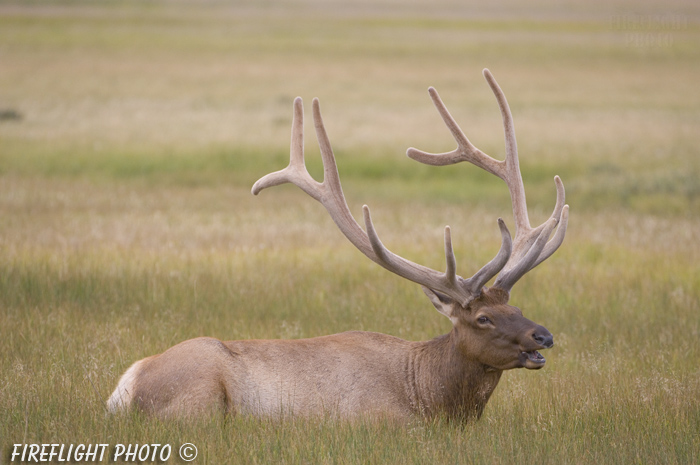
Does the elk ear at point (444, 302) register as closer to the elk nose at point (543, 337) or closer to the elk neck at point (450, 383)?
the elk neck at point (450, 383)

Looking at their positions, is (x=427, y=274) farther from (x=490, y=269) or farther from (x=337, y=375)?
(x=337, y=375)

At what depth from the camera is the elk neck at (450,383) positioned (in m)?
5.68

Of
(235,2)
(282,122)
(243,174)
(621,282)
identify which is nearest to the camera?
(621,282)

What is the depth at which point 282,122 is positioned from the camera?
30.2m

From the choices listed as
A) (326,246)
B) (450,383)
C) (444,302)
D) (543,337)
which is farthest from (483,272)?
(326,246)

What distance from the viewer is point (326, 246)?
40.4 ft

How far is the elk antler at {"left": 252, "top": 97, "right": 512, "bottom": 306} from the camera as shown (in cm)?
557

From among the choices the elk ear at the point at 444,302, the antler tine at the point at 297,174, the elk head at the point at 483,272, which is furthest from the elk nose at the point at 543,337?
the antler tine at the point at 297,174

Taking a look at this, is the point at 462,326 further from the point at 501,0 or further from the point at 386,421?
the point at 501,0

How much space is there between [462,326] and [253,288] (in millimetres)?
4115

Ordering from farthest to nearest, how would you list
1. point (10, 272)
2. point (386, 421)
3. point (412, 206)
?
point (412, 206)
point (10, 272)
point (386, 421)

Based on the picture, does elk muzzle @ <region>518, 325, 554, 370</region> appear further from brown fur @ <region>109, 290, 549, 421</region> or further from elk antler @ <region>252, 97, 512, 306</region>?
elk antler @ <region>252, 97, 512, 306</region>

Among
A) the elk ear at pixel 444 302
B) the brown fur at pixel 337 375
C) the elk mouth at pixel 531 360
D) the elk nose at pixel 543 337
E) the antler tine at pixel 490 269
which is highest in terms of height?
the antler tine at pixel 490 269

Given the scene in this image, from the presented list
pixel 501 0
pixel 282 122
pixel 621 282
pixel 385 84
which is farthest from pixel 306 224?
pixel 501 0
